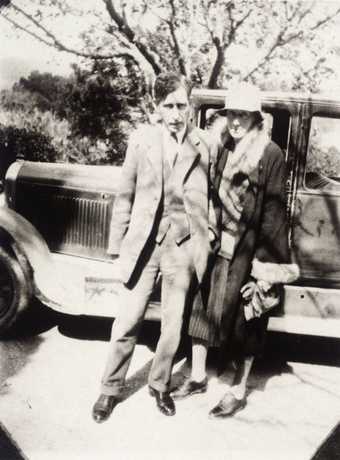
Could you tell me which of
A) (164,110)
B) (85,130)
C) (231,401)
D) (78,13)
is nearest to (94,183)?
(164,110)

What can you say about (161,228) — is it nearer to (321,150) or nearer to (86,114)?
(321,150)

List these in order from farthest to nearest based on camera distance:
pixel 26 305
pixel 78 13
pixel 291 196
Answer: pixel 78 13, pixel 26 305, pixel 291 196

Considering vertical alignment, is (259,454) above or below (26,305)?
below

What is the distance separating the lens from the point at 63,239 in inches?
158

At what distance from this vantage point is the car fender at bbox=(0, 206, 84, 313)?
3.54 meters

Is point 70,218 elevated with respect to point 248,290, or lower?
elevated

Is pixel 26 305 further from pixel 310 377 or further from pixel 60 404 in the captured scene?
pixel 310 377

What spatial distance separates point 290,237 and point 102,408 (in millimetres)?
1700

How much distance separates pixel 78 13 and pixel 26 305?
8389 millimetres

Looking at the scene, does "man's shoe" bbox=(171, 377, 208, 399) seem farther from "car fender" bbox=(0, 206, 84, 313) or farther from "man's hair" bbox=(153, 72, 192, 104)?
"man's hair" bbox=(153, 72, 192, 104)

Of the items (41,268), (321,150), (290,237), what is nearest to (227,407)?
(290,237)

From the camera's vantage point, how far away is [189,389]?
10.4ft

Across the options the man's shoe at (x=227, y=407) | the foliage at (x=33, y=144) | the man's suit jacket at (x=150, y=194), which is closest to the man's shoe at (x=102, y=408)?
the man's shoe at (x=227, y=407)

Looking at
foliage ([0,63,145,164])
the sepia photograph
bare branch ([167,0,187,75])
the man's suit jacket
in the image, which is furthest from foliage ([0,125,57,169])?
the man's suit jacket
